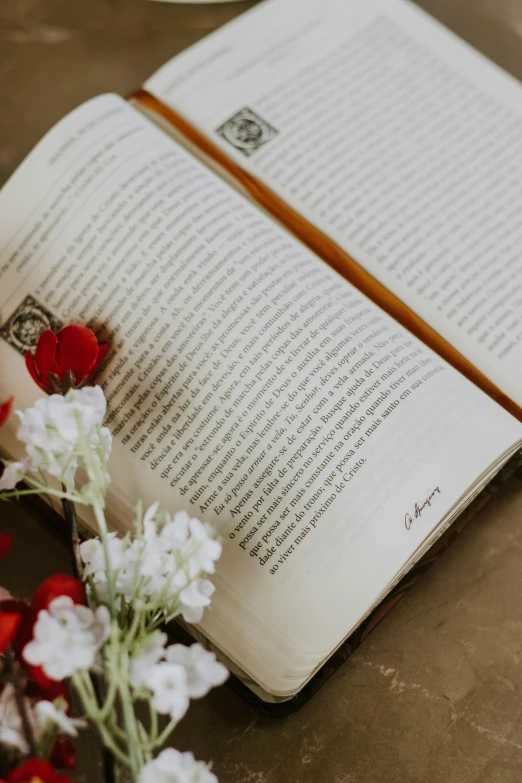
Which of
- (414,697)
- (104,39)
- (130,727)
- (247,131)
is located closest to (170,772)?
(130,727)

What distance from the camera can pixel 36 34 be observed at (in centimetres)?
73

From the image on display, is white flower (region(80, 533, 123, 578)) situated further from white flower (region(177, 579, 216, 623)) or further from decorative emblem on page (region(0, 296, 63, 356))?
decorative emblem on page (region(0, 296, 63, 356))

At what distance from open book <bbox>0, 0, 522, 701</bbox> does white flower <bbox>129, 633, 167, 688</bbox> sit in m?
0.16

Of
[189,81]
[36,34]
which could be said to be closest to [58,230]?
[189,81]

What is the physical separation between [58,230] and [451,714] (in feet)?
1.57

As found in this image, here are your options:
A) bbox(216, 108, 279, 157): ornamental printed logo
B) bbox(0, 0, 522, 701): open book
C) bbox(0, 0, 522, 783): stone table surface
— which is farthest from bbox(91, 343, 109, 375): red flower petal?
bbox(216, 108, 279, 157): ornamental printed logo

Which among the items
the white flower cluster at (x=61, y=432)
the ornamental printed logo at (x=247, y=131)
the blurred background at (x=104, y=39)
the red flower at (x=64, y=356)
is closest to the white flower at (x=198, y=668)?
the white flower cluster at (x=61, y=432)

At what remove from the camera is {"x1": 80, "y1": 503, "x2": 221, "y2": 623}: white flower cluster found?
321mm

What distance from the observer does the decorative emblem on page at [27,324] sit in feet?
1.80

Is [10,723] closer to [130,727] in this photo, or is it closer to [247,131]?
[130,727]

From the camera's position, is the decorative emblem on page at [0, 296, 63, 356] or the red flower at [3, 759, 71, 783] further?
the decorative emblem on page at [0, 296, 63, 356]

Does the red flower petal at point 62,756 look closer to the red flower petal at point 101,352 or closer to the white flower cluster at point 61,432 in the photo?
the white flower cluster at point 61,432

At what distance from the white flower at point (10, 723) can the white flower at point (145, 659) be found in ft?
0.19
